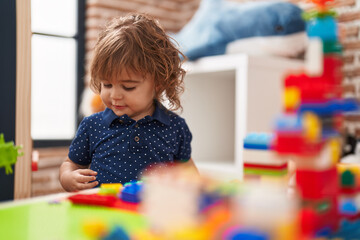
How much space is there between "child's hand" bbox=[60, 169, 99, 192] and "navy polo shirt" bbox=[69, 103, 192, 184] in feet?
0.25

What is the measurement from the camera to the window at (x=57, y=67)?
217cm

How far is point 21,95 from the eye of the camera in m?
0.97

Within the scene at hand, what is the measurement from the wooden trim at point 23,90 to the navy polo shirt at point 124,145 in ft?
0.40

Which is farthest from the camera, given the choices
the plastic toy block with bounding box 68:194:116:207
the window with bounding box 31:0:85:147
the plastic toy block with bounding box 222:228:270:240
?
the window with bounding box 31:0:85:147

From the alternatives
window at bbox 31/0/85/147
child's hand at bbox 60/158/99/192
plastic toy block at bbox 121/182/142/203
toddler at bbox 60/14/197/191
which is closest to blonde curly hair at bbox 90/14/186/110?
toddler at bbox 60/14/197/191

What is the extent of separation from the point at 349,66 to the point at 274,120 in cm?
161

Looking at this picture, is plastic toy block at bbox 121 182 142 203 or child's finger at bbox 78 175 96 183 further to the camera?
child's finger at bbox 78 175 96 183

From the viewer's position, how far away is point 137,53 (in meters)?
0.92

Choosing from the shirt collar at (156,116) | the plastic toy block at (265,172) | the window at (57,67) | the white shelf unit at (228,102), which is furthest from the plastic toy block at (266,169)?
the window at (57,67)

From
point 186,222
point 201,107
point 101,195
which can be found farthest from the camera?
point 201,107

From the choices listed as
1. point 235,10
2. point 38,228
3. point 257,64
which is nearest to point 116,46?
point 38,228

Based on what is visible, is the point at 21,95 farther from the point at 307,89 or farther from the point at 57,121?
the point at 57,121

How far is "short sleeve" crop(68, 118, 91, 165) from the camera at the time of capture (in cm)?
96

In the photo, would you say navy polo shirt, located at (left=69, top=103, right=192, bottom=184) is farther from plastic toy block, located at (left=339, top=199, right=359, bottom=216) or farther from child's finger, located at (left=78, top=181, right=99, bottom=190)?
plastic toy block, located at (left=339, top=199, right=359, bottom=216)
